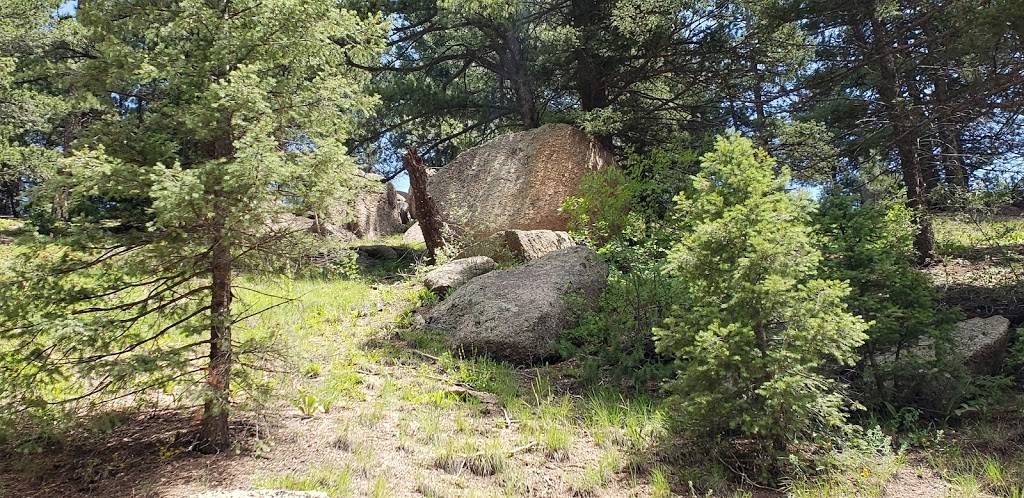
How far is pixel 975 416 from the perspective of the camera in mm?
4875

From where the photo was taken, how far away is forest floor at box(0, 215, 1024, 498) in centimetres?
360

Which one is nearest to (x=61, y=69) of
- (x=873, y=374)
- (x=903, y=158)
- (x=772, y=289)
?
(x=772, y=289)

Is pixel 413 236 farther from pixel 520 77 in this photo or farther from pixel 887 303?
pixel 887 303

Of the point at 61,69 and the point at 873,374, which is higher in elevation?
the point at 61,69

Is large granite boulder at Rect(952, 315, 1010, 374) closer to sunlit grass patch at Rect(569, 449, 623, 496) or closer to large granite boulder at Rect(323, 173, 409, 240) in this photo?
sunlit grass patch at Rect(569, 449, 623, 496)

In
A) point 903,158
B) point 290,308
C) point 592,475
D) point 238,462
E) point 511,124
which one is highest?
point 511,124

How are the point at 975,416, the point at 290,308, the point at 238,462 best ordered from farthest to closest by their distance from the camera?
the point at 290,308 < the point at 975,416 < the point at 238,462

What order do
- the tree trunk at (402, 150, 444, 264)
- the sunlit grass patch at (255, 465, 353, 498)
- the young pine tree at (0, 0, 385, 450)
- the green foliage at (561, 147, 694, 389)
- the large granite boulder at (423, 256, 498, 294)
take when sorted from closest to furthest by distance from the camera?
1. the young pine tree at (0, 0, 385, 450)
2. the sunlit grass patch at (255, 465, 353, 498)
3. the green foliage at (561, 147, 694, 389)
4. the large granite boulder at (423, 256, 498, 294)
5. the tree trunk at (402, 150, 444, 264)

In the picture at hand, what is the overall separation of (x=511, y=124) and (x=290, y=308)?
28.3ft

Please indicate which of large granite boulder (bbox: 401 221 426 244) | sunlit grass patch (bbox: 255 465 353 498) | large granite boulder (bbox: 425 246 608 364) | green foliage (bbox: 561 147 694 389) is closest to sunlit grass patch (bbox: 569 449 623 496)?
green foliage (bbox: 561 147 694 389)

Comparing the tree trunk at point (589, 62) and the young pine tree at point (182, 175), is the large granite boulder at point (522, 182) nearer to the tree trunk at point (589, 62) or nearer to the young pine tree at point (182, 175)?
the tree trunk at point (589, 62)

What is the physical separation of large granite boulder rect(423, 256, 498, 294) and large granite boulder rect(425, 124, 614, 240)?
1.59 meters

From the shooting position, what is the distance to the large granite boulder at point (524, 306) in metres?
6.39

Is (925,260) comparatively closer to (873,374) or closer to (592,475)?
(873,374)
